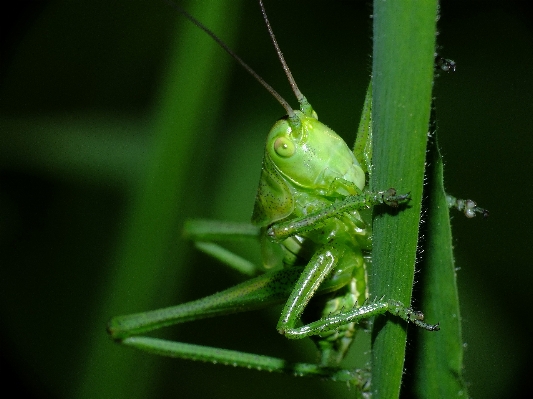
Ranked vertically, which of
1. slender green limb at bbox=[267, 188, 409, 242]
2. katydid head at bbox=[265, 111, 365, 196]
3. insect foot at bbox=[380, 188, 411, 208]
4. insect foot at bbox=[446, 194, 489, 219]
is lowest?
insect foot at bbox=[380, 188, 411, 208]

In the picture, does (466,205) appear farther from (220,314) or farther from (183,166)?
(183,166)

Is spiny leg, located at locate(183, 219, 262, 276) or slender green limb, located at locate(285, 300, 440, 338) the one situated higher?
spiny leg, located at locate(183, 219, 262, 276)

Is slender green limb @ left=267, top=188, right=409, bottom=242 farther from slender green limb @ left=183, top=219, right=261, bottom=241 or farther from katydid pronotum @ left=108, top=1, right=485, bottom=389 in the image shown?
slender green limb @ left=183, top=219, right=261, bottom=241

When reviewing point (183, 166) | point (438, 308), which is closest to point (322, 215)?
point (438, 308)

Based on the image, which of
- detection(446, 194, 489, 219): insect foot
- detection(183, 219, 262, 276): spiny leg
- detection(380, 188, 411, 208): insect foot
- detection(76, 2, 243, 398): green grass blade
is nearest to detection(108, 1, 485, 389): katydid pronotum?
detection(446, 194, 489, 219): insect foot

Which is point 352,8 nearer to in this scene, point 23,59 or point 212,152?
point 212,152

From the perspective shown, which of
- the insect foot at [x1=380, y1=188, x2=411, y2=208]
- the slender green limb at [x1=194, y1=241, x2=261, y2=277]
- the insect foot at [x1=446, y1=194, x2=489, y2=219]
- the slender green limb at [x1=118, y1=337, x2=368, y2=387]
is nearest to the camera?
the insect foot at [x1=380, y1=188, x2=411, y2=208]

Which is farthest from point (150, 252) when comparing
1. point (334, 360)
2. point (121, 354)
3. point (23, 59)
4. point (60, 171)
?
point (23, 59)
